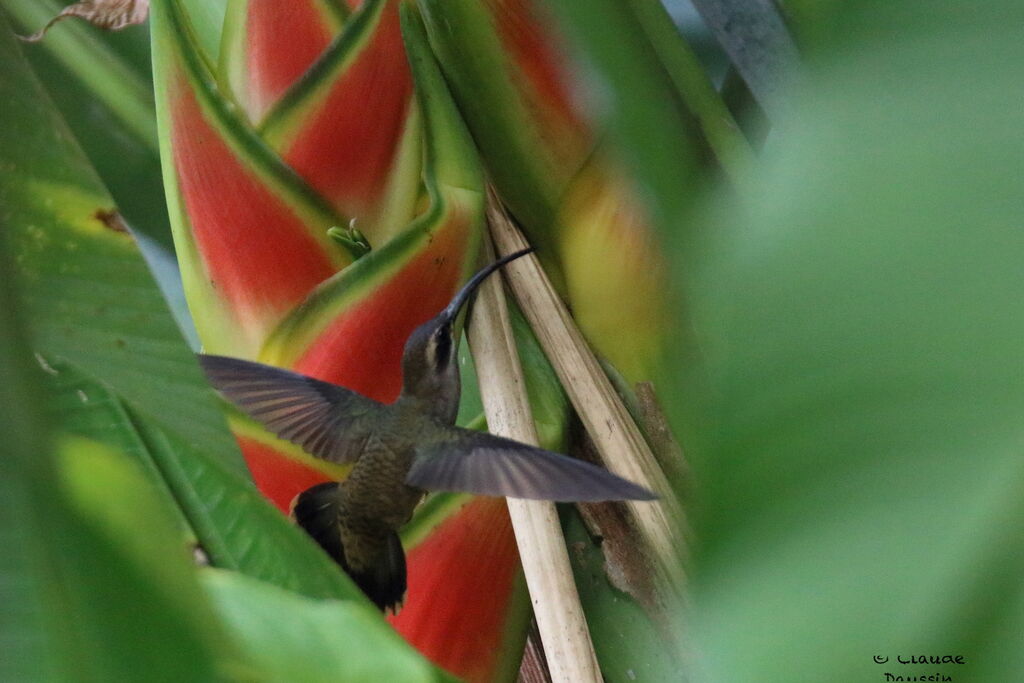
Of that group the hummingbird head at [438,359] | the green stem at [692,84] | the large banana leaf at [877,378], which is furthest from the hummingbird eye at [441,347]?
the large banana leaf at [877,378]

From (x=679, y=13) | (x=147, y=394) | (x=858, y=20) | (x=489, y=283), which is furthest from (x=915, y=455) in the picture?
(x=679, y=13)

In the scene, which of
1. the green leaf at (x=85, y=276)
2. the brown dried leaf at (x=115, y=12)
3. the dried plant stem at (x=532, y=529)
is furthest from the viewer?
the brown dried leaf at (x=115, y=12)

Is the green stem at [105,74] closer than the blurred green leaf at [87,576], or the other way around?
the blurred green leaf at [87,576]

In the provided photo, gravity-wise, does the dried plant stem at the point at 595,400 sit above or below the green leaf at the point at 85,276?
below

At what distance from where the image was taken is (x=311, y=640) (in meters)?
0.16

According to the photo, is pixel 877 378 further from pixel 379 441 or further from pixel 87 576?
pixel 379 441

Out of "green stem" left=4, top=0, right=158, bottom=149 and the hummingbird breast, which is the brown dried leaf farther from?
the hummingbird breast

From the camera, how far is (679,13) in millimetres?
548

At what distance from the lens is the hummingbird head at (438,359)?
39 centimetres

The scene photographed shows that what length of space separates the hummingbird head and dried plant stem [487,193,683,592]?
0.09 ft

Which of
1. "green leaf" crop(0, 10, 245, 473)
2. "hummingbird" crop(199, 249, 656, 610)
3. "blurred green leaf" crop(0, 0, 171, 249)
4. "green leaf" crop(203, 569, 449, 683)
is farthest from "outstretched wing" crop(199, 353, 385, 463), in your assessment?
"blurred green leaf" crop(0, 0, 171, 249)

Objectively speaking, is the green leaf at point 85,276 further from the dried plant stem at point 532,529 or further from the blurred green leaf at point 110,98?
the blurred green leaf at point 110,98

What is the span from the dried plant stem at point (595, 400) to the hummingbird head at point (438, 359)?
0.03 meters

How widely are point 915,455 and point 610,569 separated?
270mm
